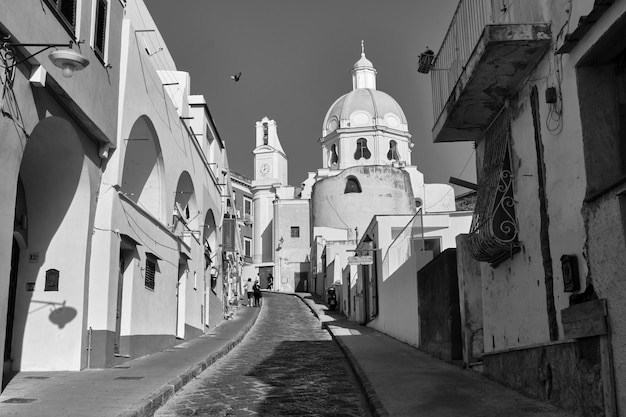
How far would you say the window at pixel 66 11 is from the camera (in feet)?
32.0

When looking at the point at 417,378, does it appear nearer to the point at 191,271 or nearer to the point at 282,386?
A: the point at 282,386

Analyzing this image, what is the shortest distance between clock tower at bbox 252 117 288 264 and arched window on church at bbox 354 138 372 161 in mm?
9584

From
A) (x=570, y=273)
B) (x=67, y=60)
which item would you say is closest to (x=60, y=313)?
(x=67, y=60)

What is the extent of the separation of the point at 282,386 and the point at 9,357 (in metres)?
4.36

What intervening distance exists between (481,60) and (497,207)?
2.03m

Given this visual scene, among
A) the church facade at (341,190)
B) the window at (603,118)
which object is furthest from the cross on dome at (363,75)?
the window at (603,118)

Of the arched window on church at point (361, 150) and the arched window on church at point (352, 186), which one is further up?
the arched window on church at point (361, 150)

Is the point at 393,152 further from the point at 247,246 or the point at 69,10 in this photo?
the point at 69,10

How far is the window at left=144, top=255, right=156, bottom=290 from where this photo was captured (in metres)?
15.0

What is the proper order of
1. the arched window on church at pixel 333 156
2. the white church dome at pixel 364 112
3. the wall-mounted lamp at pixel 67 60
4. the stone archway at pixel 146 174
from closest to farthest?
the wall-mounted lamp at pixel 67 60 → the stone archway at pixel 146 174 → the white church dome at pixel 364 112 → the arched window on church at pixel 333 156

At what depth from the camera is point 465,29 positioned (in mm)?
9797

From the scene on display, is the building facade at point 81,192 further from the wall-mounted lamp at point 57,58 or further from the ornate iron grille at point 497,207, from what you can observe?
the ornate iron grille at point 497,207

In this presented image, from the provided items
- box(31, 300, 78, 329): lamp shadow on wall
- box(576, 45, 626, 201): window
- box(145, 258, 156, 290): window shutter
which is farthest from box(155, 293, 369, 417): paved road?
box(576, 45, 626, 201): window

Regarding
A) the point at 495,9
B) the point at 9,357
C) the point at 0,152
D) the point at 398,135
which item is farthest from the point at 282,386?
the point at 398,135
